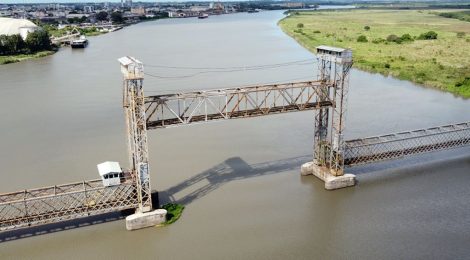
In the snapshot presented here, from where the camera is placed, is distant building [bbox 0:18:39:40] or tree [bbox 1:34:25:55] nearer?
tree [bbox 1:34:25:55]

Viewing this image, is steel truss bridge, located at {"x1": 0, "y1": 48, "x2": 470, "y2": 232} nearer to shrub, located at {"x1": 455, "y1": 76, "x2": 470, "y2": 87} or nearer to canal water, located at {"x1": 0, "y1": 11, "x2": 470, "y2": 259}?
canal water, located at {"x1": 0, "y1": 11, "x2": 470, "y2": 259}

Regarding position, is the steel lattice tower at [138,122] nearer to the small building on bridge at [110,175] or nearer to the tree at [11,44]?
the small building on bridge at [110,175]

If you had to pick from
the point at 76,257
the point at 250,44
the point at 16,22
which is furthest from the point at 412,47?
the point at 16,22

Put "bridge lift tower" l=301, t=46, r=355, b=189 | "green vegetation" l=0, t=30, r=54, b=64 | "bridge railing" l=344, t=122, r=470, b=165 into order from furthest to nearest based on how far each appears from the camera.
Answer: "green vegetation" l=0, t=30, r=54, b=64 → "bridge railing" l=344, t=122, r=470, b=165 → "bridge lift tower" l=301, t=46, r=355, b=189

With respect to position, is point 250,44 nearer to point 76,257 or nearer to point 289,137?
point 289,137

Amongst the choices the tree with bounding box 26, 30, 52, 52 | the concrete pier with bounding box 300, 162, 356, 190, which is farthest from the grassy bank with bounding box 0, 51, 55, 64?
the concrete pier with bounding box 300, 162, 356, 190

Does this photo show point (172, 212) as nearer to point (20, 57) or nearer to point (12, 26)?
point (20, 57)
